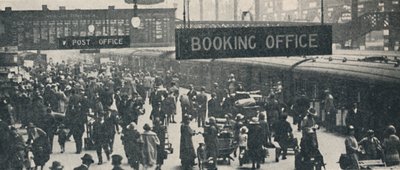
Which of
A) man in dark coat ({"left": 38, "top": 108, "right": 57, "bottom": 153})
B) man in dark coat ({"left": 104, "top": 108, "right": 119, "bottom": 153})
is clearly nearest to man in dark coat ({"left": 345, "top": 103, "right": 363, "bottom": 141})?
man in dark coat ({"left": 104, "top": 108, "right": 119, "bottom": 153})

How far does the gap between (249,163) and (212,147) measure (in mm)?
1647

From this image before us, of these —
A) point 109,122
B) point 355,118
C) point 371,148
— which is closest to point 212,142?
point 109,122

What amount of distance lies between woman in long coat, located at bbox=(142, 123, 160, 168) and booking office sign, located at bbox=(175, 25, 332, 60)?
258 centimetres

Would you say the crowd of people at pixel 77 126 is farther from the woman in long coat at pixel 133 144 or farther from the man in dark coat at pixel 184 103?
the man in dark coat at pixel 184 103

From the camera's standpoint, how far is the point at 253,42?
33.6 ft

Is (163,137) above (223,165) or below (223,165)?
above

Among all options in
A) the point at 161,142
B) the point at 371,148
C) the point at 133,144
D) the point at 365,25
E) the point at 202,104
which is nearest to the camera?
the point at 371,148

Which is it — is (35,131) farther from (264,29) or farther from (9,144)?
(264,29)

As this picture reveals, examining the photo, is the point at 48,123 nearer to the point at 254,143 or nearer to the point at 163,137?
the point at 163,137

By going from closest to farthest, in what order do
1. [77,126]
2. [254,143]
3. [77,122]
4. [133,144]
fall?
[133,144], [254,143], [77,122], [77,126]

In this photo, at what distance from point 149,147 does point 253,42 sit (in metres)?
3.47

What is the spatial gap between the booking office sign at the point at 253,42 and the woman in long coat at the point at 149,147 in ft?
8.45

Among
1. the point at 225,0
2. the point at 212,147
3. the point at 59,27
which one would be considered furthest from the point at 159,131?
the point at 225,0

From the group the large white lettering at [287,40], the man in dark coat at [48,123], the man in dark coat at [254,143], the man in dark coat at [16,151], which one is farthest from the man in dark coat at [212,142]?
the man in dark coat at [48,123]
